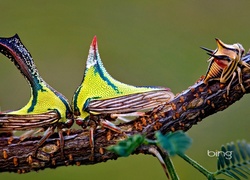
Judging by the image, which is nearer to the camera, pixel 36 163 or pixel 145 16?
pixel 36 163

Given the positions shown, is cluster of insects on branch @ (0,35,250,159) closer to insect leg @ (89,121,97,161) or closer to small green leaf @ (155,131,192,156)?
insect leg @ (89,121,97,161)

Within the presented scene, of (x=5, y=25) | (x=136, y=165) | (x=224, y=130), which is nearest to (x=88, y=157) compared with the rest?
(x=136, y=165)

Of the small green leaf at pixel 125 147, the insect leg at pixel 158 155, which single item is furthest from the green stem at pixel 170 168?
the small green leaf at pixel 125 147

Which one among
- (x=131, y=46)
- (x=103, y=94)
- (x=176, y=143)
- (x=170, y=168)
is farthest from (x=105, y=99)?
(x=131, y=46)

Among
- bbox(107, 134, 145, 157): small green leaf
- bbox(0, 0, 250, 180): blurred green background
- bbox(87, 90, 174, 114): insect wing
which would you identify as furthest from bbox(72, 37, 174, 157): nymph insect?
bbox(0, 0, 250, 180): blurred green background

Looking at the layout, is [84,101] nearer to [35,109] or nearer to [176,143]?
[35,109]

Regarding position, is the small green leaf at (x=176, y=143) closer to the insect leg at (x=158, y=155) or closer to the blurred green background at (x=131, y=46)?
the insect leg at (x=158, y=155)

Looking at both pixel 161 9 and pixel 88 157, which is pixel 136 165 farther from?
pixel 88 157
